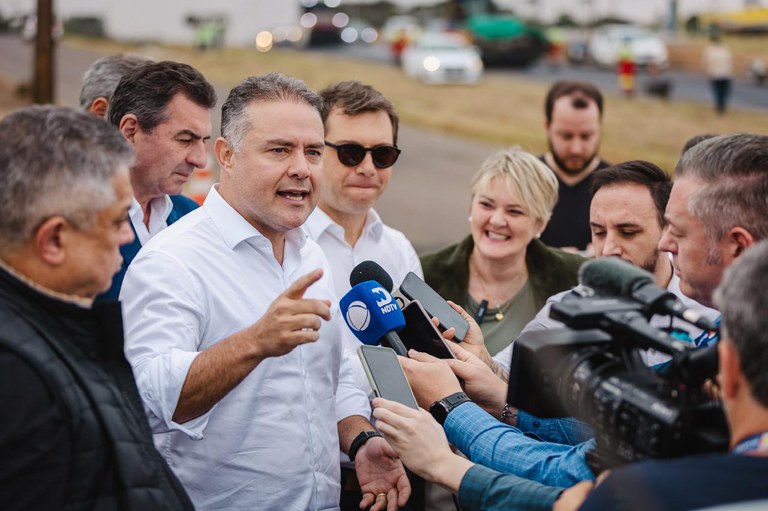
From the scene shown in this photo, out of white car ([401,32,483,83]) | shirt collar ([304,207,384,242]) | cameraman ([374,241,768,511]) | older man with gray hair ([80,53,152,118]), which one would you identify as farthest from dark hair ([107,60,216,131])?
white car ([401,32,483,83])

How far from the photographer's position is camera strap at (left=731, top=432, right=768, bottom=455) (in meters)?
1.69

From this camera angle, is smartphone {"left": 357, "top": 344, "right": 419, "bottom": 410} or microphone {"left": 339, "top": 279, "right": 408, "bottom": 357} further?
microphone {"left": 339, "top": 279, "right": 408, "bottom": 357}

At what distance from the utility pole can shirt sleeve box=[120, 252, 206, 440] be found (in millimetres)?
11931

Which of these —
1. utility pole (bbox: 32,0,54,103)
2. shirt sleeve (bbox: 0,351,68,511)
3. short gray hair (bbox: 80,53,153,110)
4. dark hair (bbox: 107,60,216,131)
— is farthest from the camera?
utility pole (bbox: 32,0,54,103)

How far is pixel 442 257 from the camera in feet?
15.0

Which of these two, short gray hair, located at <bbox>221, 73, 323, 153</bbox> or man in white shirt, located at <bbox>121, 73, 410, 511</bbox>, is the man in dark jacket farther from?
short gray hair, located at <bbox>221, 73, 323, 153</bbox>

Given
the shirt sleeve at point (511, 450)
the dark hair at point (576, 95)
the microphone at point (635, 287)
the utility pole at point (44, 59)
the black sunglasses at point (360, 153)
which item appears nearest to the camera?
the microphone at point (635, 287)

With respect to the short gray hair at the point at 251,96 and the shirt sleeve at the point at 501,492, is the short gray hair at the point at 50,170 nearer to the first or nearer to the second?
the short gray hair at the point at 251,96

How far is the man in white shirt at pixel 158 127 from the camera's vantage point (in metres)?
3.69

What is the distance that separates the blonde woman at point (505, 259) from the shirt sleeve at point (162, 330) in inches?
73.8

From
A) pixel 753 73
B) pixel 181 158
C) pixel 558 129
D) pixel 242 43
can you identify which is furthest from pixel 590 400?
pixel 242 43

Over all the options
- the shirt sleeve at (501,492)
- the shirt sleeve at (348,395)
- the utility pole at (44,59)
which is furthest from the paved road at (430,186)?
the shirt sleeve at (501,492)

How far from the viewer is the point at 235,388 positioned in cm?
272

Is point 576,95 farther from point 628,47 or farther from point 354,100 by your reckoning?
point 628,47
